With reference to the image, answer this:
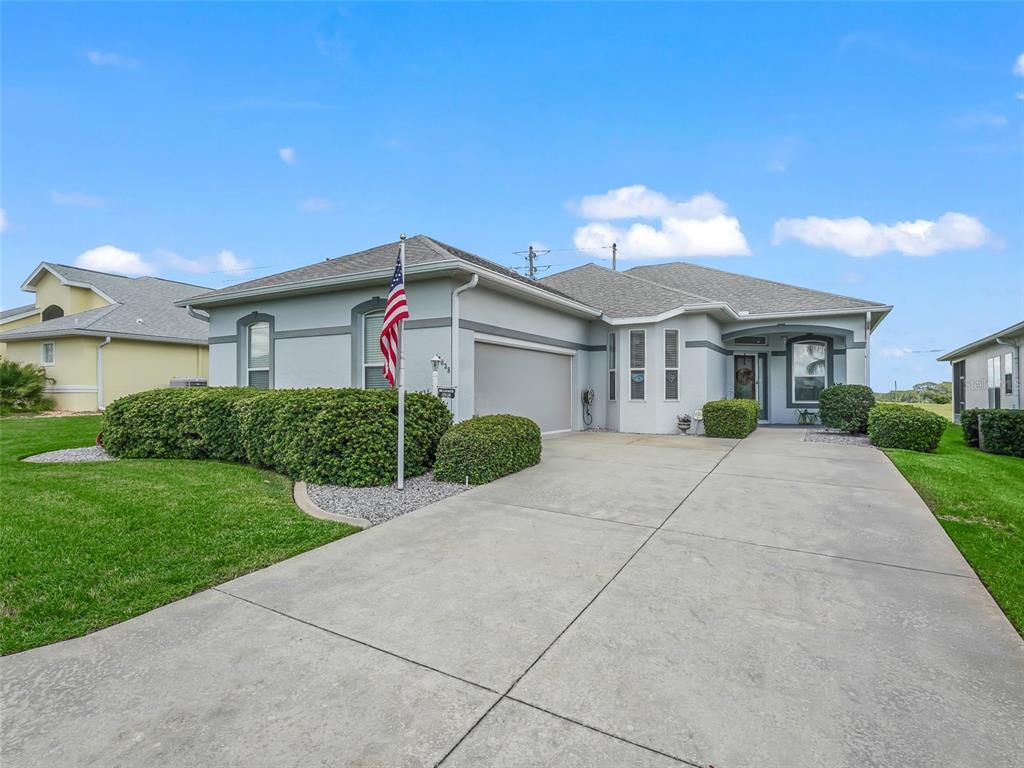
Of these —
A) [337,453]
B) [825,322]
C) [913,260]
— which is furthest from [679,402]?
[913,260]

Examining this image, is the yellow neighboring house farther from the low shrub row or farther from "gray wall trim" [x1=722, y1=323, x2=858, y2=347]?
the low shrub row

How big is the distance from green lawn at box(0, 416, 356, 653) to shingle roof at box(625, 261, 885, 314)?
13812 mm

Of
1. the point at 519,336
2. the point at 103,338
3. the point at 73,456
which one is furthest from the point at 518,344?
the point at 103,338

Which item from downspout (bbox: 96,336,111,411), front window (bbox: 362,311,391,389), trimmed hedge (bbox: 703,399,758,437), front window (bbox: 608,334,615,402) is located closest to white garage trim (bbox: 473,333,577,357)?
front window (bbox: 608,334,615,402)

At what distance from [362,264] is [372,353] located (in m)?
2.00

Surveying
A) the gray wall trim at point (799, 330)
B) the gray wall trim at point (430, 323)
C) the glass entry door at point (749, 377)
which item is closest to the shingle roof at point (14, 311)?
the gray wall trim at point (430, 323)

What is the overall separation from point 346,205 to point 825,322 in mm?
14978

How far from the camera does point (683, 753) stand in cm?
189

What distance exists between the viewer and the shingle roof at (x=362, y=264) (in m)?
9.22

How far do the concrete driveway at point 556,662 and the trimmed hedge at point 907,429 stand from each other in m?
6.55

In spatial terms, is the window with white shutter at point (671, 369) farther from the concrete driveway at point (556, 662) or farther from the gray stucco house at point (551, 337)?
the concrete driveway at point (556, 662)

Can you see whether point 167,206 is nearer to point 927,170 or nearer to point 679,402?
A: point 679,402

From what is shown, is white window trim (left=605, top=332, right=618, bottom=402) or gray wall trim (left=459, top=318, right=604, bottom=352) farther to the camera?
white window trim (left=605, top=332, right=618, bottom=402)

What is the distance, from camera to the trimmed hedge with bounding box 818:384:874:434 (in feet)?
38.9
